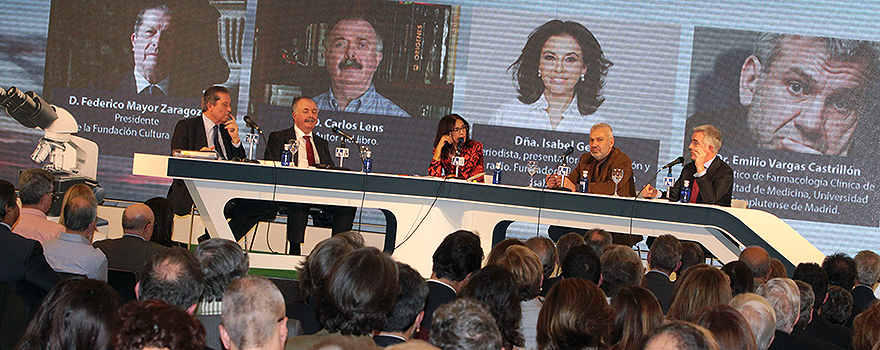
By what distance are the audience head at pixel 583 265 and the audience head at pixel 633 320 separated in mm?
866

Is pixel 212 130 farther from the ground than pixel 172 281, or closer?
farther from the ground

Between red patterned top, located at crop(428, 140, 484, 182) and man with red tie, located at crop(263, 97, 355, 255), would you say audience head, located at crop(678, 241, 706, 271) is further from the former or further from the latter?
man with red tie, located at crop(263, 97, 355, 255)

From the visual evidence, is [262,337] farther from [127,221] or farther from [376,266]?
[127,221]

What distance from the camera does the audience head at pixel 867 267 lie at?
4.45 m

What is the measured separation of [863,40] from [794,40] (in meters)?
0.65

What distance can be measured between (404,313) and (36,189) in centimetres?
229

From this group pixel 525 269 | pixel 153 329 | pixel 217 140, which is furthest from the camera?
pixel 217 140

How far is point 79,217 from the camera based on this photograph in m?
3.20

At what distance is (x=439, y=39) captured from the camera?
741cm

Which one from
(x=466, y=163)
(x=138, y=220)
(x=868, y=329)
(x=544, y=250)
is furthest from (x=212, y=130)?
→ (x=868, y=329)

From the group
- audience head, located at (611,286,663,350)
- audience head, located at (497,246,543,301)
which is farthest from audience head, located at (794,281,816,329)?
audience head, located at (611,286,663,350)

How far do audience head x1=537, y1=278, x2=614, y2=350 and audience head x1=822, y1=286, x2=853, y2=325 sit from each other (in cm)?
182

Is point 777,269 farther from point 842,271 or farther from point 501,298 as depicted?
point 501,298

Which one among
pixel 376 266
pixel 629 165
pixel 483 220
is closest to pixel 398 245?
pixel 483 220
